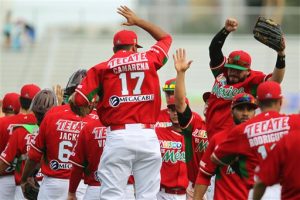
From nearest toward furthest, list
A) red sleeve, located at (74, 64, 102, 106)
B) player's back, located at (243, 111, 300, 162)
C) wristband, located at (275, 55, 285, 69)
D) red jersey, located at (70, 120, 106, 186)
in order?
1. player's back, located at (243, 111, 300, 162)
2. red sleeve, located at (74, 64, 102, 106)
3. wristband, located at (275, 55, 285, 69)
4. red jersey, located at (70, 120, 106, 186)

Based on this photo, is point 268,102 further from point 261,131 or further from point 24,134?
point 24,134

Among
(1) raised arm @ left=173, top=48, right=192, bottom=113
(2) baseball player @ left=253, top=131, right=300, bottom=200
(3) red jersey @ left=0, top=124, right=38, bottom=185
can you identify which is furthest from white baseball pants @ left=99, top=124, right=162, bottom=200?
(3) red jersey @ left=0, top=124, right=38, bottom=185

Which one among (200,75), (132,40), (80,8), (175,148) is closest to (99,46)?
(80,8)

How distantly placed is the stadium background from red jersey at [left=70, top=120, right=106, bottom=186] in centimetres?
1694

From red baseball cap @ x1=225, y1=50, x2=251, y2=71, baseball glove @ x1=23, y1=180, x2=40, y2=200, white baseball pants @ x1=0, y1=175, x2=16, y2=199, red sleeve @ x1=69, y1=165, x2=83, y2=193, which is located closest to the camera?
red baseball cap @ x1=225, y1=50, x2=251, y2=71

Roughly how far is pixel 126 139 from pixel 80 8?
2235 cm

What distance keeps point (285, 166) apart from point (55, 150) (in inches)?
200

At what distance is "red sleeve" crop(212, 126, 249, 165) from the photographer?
945 cm

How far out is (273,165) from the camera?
27.4 feet

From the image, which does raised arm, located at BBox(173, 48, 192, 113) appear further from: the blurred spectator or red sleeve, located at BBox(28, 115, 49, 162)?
the blurred spectator

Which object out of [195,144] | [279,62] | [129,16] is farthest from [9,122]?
[279,62]

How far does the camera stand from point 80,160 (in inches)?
477

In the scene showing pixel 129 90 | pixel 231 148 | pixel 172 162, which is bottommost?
pixel 172 162

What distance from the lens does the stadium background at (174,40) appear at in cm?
3077
